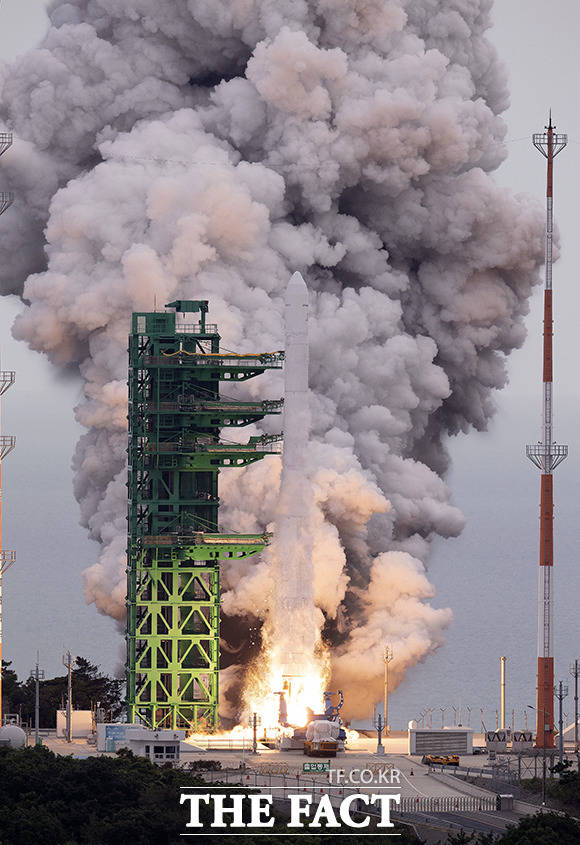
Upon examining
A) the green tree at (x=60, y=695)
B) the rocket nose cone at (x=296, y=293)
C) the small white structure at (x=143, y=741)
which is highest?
the rocket nose cone at (x=296, y=293)

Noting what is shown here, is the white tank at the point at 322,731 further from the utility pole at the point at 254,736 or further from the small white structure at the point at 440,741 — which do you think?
the small white structure at the point at 440,741

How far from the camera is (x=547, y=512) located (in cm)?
9981

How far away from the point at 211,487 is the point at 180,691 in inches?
281

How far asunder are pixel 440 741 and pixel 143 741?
32.3ft

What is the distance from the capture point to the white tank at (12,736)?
95625mm

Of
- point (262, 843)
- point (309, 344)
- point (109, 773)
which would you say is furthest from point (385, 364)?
point (262, 843)

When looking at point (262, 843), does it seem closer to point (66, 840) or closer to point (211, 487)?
point (66, 840)

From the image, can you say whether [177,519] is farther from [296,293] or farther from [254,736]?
[254,736]

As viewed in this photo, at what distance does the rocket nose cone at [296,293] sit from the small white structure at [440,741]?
15.0m

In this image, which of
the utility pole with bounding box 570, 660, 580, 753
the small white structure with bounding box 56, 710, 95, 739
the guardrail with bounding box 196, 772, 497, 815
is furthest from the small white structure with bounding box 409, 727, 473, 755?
the small white structure with bounding box 56, 710, 95, 739

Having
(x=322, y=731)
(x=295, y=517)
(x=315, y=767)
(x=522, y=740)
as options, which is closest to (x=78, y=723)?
(x=295, y=517)

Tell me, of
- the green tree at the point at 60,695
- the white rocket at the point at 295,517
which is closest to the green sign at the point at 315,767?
the white rocket at the point at 295,517

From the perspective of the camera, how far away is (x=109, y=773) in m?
86.1

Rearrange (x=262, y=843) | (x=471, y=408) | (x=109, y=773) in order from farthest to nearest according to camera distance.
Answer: (x=471, y=408) < (x=109, y=773) < (x=262, y=843)
